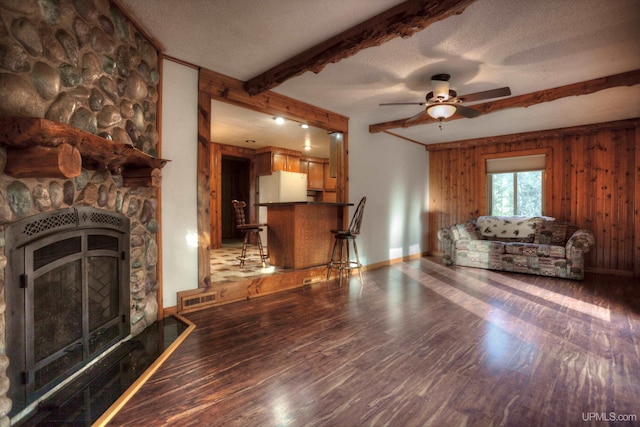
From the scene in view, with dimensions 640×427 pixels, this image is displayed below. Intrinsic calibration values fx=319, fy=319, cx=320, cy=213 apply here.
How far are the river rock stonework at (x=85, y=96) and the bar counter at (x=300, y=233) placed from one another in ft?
6.31

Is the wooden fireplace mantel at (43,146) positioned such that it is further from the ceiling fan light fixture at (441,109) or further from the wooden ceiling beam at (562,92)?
the wooden ceiling beam at (562,92)

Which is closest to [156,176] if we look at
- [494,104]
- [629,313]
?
[494,104]

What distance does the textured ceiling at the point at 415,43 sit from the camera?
233 centimetres

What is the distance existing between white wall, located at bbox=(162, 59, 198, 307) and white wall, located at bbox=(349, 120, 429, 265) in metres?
2.63

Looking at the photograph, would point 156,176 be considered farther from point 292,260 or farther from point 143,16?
point 292,260

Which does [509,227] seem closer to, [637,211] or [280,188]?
[637,211]

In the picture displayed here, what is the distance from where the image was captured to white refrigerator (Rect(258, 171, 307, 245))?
23.1ft

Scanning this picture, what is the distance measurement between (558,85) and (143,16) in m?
4.30

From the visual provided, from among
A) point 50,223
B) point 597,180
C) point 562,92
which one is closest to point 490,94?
point 562,92

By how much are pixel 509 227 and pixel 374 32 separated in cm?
483

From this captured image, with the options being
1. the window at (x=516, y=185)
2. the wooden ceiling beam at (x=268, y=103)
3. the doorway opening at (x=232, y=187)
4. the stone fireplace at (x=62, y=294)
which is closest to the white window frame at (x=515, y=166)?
the window at (x=516, y=185)

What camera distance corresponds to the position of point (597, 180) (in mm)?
5492

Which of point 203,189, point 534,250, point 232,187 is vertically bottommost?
point 534,250

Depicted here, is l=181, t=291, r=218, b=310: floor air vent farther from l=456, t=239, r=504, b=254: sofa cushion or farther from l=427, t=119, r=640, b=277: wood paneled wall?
l=427, t=119, r=640, b=277: wood paneled wall
